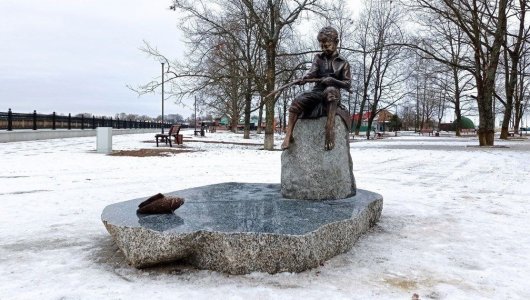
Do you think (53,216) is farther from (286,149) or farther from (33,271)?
(286,149)

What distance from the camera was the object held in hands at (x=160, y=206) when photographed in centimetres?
439

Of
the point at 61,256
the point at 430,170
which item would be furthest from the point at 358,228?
the point at 430,170

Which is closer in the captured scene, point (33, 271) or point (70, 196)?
point (33, 271)

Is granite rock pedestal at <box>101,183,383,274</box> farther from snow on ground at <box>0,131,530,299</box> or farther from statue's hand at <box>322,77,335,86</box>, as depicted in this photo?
statue's hand at <box>322,77,335,86</box>

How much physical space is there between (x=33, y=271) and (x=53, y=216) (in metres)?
2.28

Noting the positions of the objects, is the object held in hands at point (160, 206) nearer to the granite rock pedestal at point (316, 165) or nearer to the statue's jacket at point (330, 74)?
the granite rock pedestal at point (316, 165)

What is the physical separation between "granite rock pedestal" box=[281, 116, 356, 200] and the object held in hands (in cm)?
177

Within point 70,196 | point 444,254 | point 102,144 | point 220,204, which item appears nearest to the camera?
point 444,254

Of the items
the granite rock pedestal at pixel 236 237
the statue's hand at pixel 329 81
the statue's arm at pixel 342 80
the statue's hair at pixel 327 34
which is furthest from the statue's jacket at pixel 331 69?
the granite rock pedestal at pixel 236 237

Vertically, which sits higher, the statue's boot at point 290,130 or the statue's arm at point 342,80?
the statue's arm at point 342,80

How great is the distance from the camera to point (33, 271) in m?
3.71

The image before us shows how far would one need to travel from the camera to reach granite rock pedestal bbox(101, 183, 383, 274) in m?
3.67

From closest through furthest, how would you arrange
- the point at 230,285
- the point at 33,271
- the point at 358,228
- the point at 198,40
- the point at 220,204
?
the point at 230,285 < the point at 33,271 < the point at 358,228 < the point at 220,204 < the point at 198,40

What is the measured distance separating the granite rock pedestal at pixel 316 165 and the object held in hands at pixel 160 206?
1766 millimetres
